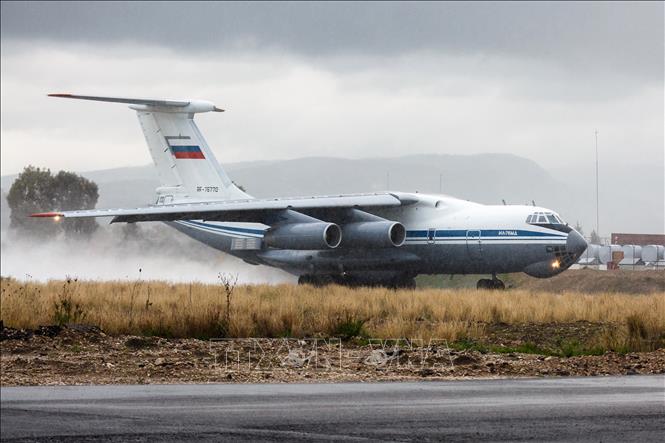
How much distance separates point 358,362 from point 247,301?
35.3 feet

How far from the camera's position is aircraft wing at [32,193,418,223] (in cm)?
4109

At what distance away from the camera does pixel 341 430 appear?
10.8 metres

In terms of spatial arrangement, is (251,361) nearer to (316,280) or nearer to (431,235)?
(431,235)

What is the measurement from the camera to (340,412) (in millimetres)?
12008

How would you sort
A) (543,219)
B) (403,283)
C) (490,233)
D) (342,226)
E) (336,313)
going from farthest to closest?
(403,283) → (342,226) → (490,233) → (543,219) → (336,313)

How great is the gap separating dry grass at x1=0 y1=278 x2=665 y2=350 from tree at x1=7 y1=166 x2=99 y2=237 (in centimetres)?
5834

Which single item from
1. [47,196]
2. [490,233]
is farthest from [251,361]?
[47,196]

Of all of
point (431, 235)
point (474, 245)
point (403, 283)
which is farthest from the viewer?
point (403, 283)

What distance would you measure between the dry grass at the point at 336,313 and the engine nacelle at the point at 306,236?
11.6ft

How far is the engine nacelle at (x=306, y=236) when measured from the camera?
39875mm

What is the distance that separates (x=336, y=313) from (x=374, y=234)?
1512 centimetres

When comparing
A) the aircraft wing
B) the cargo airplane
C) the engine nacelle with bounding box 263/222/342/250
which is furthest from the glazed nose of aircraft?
the engine nacelle with bounding box 263/222/342/250

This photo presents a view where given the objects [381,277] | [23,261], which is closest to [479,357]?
[381,277]

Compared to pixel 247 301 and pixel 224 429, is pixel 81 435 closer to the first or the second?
pixel 224 429
